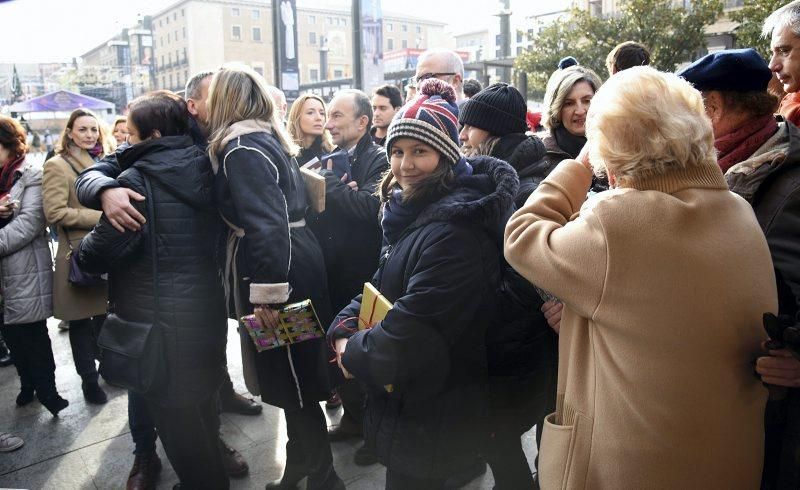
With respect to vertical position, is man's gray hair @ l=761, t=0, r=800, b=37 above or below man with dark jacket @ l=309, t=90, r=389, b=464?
above

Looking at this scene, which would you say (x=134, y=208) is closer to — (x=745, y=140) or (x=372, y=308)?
(x=372, y=308)

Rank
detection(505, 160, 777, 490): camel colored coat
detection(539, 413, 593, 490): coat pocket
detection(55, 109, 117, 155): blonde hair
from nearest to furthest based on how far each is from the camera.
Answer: detection(505, 160, 777, 490): camel colored coat → detection(539, 413, 593, 490): coat pocket → detection(55, 109, 117, 155): blonde hair

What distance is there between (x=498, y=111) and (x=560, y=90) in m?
0.59

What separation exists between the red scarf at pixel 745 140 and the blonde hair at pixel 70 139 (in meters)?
4.12

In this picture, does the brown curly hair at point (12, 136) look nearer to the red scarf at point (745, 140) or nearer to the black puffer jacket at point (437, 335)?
the black puffer jacket at point (437, 335)

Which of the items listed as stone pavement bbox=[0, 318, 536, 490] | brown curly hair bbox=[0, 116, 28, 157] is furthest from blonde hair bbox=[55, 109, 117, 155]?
stone pavement bbox=[0, 318, 536, 490]

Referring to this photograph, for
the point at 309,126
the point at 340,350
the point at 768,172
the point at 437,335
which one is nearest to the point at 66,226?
the point at 309,126

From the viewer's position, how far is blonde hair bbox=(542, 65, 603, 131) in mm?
3145

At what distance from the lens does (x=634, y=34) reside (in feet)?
57.9

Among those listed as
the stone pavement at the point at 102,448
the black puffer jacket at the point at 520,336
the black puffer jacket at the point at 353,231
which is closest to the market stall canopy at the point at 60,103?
the stone pavement at the point at 102,448

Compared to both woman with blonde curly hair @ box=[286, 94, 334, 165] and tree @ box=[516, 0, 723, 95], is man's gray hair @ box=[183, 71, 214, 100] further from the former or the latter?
tree @ box=[516, 0, 723, 95]

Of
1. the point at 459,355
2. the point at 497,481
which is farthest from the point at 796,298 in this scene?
the point at 497,481

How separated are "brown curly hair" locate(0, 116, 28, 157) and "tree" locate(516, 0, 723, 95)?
14750mm

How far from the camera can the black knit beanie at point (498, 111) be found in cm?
278
